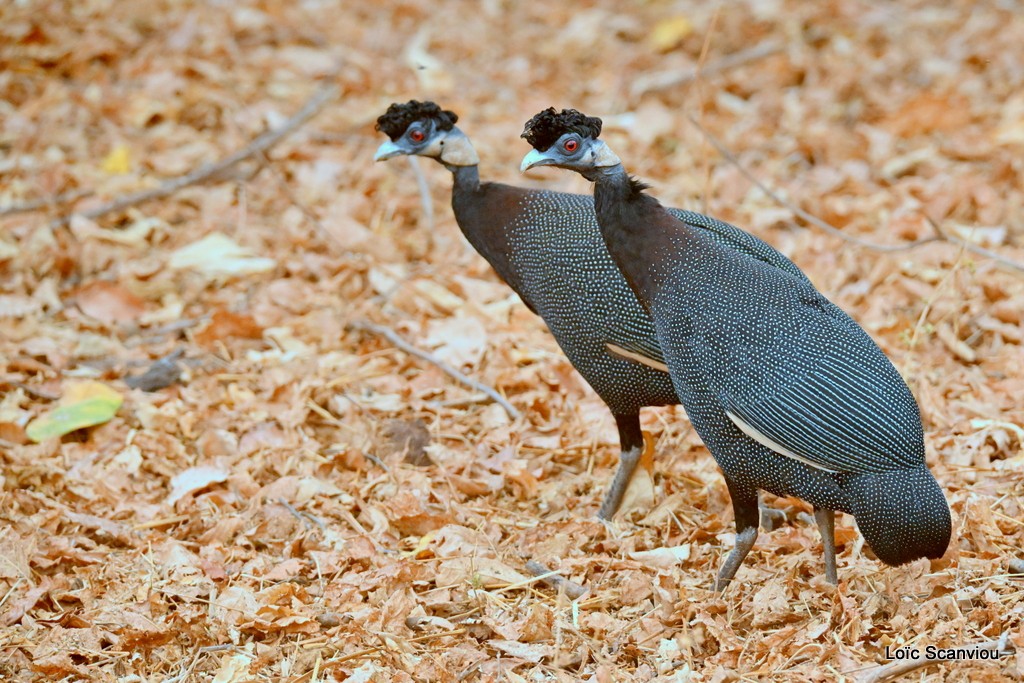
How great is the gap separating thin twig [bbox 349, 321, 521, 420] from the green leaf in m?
1.05

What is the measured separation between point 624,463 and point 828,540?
768 mm

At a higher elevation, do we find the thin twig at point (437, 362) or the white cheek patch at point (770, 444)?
the white cheek patch at point (770, 444)

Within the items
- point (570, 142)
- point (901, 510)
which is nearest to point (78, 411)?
point (570, 142)

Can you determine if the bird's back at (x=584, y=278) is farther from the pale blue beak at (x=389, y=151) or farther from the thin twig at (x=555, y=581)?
the thin twig at (x=555, y=581)

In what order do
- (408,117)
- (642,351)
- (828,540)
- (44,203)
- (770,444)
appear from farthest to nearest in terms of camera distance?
(44,203) → (408,117) → (642,351) → (828,540) → (770,444)

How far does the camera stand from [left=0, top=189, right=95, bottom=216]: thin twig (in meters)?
5.54

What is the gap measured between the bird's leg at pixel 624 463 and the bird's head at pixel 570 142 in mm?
924

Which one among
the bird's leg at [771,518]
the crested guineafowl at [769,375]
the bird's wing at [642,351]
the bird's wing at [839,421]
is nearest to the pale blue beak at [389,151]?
the crested guineafowl at [769,375]

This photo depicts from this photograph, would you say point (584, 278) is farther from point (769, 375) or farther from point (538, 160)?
point (769, 375)

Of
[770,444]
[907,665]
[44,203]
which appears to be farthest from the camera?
[44,203]

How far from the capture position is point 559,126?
3.23 metres
